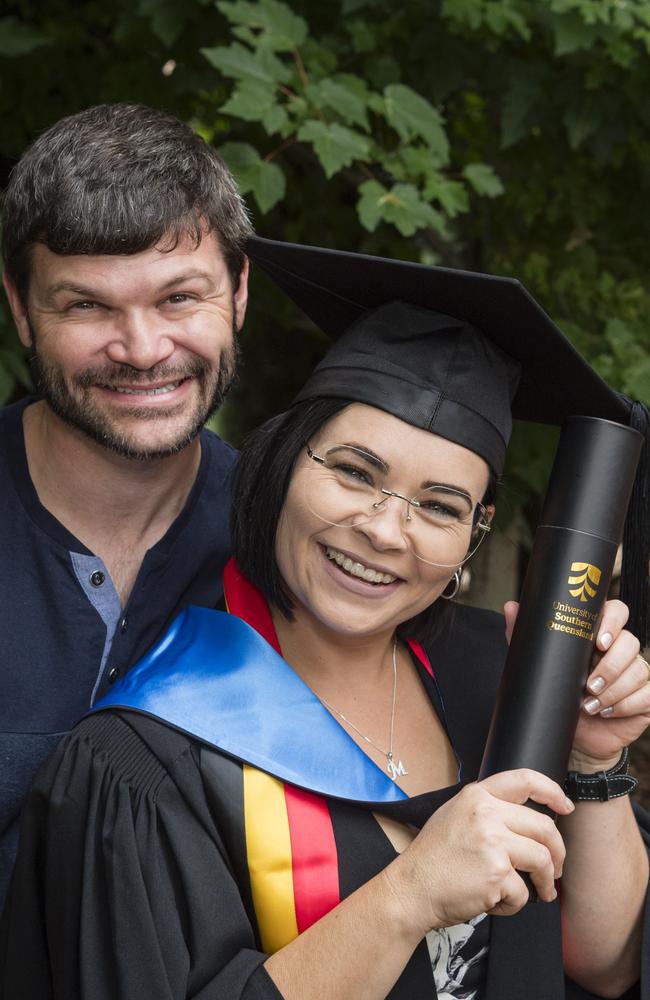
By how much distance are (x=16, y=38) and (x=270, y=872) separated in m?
2.57

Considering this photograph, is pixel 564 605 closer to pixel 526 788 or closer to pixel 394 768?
pixel 526 788

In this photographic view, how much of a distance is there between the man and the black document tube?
78cm

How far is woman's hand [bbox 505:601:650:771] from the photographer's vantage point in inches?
81.6

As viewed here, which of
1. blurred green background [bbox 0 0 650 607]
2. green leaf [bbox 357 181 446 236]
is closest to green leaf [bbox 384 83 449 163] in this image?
blurred green background [bbox 0 0 650 607]

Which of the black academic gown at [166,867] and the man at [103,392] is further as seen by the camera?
the man at [103,392]

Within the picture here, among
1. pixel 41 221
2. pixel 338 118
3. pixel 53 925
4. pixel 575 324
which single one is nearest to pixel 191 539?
pixel 41 221

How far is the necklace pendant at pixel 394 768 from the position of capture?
226cm

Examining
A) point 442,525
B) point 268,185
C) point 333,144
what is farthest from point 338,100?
point 442,525

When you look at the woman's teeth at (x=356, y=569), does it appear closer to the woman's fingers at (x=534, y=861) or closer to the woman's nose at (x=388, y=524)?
the woman's nose at (x=388, y=524)

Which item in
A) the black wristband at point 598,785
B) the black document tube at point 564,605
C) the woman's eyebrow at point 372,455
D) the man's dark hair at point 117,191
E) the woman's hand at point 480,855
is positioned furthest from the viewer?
the man's dark hair at point 117,191

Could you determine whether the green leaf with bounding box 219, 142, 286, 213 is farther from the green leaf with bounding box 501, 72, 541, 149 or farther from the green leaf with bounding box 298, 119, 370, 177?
the green leaf with bounding box 501, 72, 541, 149

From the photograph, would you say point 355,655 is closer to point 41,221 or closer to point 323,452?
point 323,452

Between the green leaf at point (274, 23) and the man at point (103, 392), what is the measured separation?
33.0 inches

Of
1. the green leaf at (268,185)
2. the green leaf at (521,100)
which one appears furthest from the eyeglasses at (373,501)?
the green leaf at (521,100)
